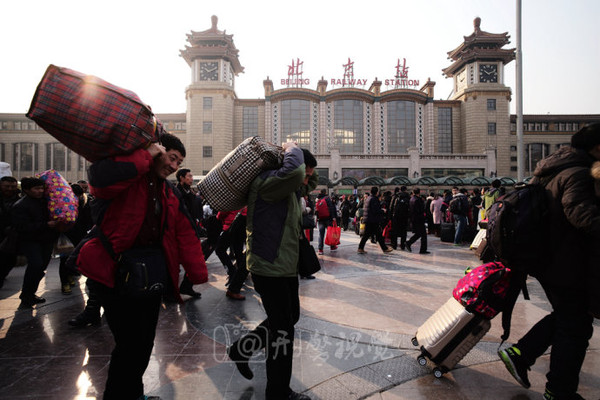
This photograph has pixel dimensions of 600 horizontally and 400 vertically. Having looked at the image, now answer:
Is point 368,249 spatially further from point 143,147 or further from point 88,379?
point 143,147

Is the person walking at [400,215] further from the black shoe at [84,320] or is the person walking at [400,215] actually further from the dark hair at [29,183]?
the dark hair at [29,183]

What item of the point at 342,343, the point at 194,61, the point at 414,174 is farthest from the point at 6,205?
the point at 194,61

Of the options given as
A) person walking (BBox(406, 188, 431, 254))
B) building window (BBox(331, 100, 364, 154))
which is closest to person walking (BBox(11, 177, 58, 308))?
person walking (BBox(406, 188, 431, 254))

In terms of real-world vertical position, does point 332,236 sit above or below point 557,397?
above

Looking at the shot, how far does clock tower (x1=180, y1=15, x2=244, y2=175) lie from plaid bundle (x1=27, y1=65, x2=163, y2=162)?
129 ft

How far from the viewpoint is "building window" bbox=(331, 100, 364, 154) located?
136ft

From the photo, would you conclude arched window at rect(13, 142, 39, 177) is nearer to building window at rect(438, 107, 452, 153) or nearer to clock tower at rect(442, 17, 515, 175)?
building window at rect(438, 107, 452, 153)

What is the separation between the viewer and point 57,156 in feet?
147

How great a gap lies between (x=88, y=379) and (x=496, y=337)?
3604mm

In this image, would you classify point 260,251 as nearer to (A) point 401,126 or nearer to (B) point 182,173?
(B) point 182,173

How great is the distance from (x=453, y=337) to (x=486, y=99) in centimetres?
4681

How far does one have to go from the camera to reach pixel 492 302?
2.43m

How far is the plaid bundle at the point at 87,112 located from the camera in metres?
1.53

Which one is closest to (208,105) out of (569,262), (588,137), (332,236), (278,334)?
(332,236)
